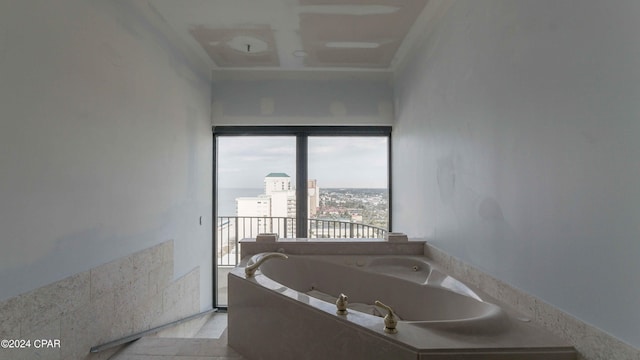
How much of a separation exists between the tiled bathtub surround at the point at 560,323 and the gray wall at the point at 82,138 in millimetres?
2088

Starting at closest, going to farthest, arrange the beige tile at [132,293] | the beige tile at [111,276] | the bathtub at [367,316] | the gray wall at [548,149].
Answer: the gray wall at [548,149], the bathtub at [367,316], the beige tile at [111,276], the beige tile at [132,293]

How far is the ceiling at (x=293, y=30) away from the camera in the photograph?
90.7 inches

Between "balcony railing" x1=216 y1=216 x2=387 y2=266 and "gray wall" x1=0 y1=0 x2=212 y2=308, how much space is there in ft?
3.70

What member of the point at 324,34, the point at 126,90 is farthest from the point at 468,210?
the point at 126,90

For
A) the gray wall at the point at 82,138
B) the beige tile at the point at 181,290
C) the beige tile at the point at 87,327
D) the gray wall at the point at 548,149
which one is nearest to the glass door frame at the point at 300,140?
the beige tile at the point at 181,290

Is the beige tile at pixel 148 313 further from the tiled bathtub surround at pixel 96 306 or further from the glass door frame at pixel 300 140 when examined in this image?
the glass door frame at pixel 300 140

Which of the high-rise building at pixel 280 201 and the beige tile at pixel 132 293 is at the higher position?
the high-rise building at pixel 280 201

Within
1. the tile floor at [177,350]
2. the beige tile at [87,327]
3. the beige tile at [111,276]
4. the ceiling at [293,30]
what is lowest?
the tile floor at [177,350]

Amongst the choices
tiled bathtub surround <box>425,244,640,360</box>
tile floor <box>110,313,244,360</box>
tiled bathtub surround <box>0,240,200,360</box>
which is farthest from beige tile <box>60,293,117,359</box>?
tiled bathtub surround <box>425,244,640,360</box>

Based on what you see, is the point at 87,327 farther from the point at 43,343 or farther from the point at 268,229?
the point at 268,229

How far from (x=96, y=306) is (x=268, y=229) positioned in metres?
2.27

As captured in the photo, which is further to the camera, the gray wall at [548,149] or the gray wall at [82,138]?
the gray wall at [82,138]

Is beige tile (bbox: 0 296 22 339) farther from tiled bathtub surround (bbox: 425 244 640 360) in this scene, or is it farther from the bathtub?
tiled bathtub surround (bbox: 425 244 640 360)

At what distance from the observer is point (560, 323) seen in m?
1.17
